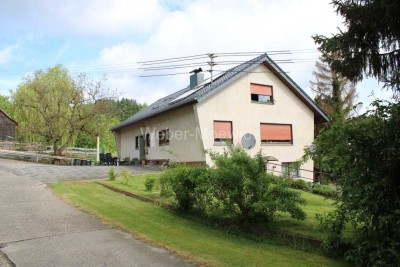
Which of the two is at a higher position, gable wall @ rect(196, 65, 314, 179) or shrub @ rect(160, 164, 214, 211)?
gable wall @ rect(196, 65, 314, 179)

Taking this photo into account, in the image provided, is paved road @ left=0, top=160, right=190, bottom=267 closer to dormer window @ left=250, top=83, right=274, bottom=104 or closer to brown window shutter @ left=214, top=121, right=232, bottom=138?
brown window shutter @ left=214, top=121, right=232, bottom=138

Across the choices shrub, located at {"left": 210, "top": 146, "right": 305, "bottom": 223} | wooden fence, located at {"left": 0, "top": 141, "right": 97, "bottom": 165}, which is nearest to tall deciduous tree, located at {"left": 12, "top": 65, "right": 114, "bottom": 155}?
wooden fence, located at {"left": 0, "top": 141, "right": 97, "bottom": 165}

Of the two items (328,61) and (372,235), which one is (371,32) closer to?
(328,61)

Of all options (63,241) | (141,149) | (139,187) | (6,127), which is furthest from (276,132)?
(6,127)

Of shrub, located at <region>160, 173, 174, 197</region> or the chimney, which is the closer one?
shrub, located at <region>160, 173, 174, 197</region>

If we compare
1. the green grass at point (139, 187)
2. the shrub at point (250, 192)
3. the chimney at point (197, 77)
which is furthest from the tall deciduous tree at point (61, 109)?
the shrub at point (250, 192)

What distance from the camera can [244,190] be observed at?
7832mm

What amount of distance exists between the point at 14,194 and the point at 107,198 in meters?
3.37

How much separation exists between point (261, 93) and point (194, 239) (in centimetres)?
1874

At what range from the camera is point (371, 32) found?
7.06 meters

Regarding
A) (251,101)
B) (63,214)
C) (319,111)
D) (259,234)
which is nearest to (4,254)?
(63,214)

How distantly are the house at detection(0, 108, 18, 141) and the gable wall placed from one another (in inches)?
1372

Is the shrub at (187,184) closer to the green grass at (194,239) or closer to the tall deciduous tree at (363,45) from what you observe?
the green grass at (194,239)

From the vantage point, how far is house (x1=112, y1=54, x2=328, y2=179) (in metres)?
22.2
